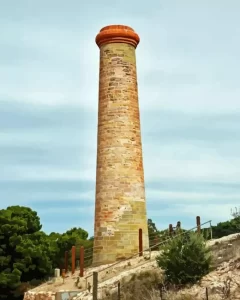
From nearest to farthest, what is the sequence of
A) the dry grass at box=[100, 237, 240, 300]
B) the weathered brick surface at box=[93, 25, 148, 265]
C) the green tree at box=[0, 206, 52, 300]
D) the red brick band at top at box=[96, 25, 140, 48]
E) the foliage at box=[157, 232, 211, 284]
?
the dry grass at box=[100, 237, 240, 300], the foliage at box=[157, 232, 211, 284], the weathered brick surface at box=[93, 25, 148, 265], the red brick band at top at box=[96, 25, 140, 48], the green tree at box=[0, 206, 52, 300]

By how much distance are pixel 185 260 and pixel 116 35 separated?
45.1 ft

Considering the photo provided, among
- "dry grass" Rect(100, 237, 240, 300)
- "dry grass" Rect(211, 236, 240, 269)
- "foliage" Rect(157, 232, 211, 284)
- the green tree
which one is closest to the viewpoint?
"dry grass" Rect(100, 237, 240, 300)

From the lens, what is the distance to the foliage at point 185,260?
1818 centimetres

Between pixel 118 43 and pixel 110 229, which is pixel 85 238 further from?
pixel 118 43

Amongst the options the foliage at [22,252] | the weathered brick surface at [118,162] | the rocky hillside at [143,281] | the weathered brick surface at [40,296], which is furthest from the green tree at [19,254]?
the weathered brick surface at [118,162]

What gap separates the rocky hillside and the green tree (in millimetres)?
9044

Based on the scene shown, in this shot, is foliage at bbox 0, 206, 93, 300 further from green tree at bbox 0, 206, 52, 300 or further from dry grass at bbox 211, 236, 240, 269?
dry grass at bbox 211, 236, 240, 269

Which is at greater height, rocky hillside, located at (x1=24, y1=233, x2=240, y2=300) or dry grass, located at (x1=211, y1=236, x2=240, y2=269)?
dry grass, located at (x1=211, y1=236, x2=240, y2=269)

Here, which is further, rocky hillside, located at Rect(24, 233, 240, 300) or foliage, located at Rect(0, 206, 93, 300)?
foliage, located at Rect(0, 206, 93, 300)

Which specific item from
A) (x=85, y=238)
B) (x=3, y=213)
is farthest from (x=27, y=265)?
(x=85, y=238)

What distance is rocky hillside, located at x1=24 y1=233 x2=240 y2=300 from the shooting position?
17.2 meters

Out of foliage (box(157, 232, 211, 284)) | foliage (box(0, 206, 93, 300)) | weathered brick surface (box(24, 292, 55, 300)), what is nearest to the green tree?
foliage (box(0, 206, 93, 300))

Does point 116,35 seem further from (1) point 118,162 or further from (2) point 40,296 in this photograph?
(2) point 40,296

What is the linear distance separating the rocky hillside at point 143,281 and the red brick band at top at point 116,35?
11.4m
